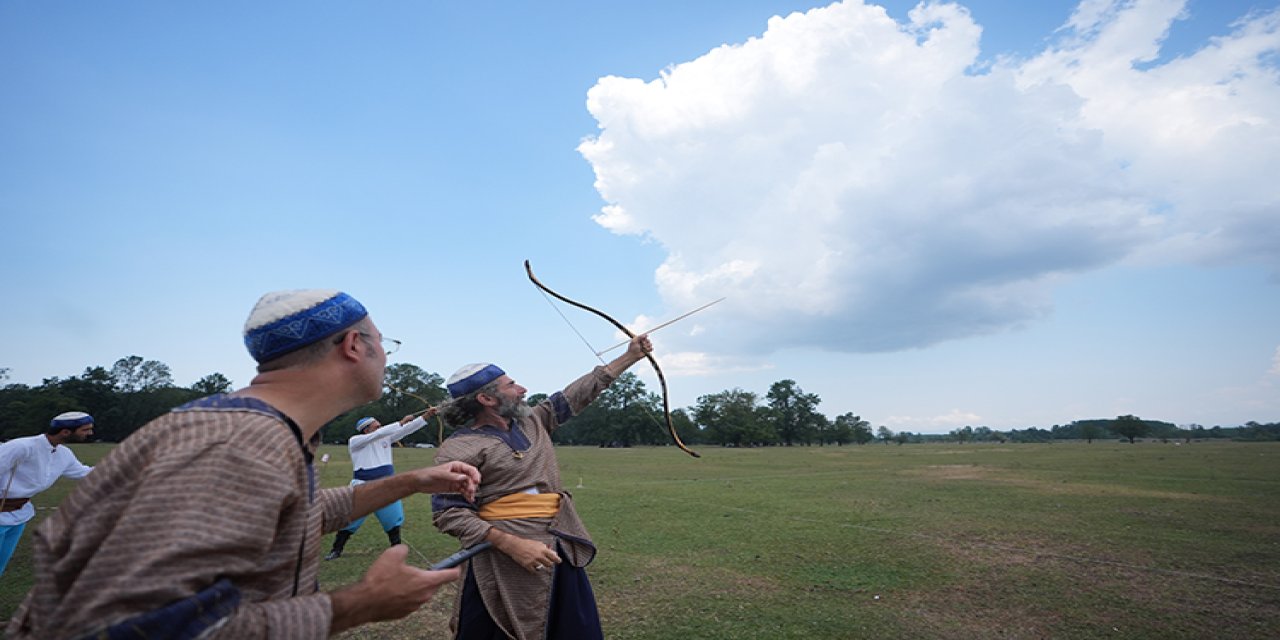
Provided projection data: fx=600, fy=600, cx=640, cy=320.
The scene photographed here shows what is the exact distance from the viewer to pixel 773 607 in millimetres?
6137

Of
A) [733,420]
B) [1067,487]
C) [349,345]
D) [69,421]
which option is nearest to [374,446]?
[69,421]

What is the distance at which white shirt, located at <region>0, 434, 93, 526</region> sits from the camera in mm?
6184

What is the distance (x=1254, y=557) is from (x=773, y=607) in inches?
283

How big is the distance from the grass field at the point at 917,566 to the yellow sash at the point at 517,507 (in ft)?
8.40

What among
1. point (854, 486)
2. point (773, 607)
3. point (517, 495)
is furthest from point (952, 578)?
point (854, 486)

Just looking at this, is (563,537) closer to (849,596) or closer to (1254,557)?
(849,596)

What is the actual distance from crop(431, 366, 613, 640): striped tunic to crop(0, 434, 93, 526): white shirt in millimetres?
5155

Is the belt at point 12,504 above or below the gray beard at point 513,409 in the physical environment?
below

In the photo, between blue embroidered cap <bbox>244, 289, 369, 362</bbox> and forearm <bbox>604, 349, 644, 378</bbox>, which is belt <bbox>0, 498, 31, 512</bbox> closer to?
forearm <bbox>604, 349, 644, 378</bbox>

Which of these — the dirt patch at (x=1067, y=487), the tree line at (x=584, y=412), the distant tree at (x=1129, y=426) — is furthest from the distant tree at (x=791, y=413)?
the dirt patch at (x=1067, y=487)

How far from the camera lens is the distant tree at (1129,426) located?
103 m

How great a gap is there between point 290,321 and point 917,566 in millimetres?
8256

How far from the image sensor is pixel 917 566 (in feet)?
25.5

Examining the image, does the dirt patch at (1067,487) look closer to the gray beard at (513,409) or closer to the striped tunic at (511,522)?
the striped tunic at (511,522)
